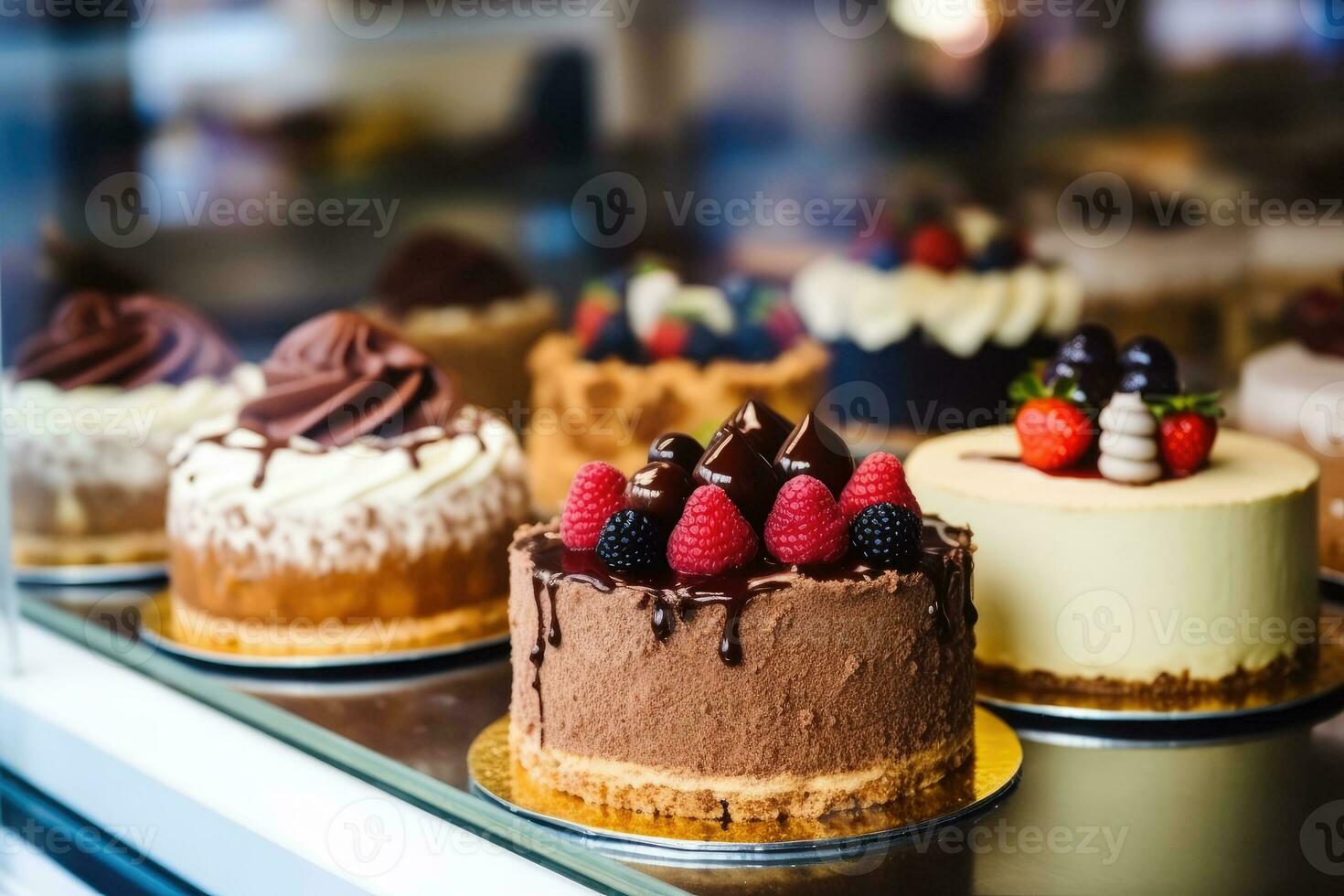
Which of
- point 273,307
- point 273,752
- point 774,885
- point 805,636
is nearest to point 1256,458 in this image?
point 805,636

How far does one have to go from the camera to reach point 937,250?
3594 millimetres

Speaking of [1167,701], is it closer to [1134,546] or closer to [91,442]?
[1134,546]

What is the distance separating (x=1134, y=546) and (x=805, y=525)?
Answer: 570 mm

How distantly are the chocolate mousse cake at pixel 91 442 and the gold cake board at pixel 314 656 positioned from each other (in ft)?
1.61

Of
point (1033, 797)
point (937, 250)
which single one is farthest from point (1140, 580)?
point (937, 250)

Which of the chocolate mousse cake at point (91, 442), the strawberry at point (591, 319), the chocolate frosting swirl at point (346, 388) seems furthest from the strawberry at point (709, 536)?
the strawberry at point (591, 319)

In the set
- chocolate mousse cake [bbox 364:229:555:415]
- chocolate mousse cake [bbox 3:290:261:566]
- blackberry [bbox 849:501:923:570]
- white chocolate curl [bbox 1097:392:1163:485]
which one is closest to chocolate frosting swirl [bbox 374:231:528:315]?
chocolate mousse cake [bbox 364:229:555:415]

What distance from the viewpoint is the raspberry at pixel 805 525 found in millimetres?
1688

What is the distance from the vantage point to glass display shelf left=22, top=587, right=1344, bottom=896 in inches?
61.1

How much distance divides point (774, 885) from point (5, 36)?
6.43ft

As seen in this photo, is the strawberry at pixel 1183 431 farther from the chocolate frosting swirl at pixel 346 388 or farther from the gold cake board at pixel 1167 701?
the chocolate frosting swirl at pixel 346 388

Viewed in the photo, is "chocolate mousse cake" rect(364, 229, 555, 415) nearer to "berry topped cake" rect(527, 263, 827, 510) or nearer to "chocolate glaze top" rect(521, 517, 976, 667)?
"berry topped cake" rect(527, 263, 827, 510)

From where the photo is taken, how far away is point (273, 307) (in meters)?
4.01

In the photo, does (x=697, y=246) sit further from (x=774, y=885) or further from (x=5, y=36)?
(x=774, y=885)
